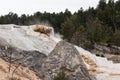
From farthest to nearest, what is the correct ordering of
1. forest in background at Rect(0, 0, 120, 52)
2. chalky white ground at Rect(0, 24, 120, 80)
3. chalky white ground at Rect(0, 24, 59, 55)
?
forest in background at Rect(0, 0, 120, 52), chalky white ground at Rect(0, 24, 120, 80), chalky white ground at Rect(0, 24, 59, 55)

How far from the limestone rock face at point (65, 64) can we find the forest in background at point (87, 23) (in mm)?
55388

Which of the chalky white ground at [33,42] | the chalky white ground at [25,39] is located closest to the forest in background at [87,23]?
the chalky white ground at [33,42]

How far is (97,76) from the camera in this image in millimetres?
26656

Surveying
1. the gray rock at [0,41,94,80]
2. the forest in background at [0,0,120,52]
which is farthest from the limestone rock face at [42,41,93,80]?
the forest in background at [0,0,120,52]

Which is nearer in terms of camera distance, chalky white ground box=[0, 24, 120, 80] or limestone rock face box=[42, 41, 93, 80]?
limestone rock face box=[42, 41, 93, 80]

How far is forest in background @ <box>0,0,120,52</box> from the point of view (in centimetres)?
8888

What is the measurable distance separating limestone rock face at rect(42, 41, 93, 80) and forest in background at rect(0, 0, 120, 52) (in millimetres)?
55388

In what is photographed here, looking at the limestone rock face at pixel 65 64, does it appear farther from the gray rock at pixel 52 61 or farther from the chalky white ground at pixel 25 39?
the chalky white ground at pixel 25 39

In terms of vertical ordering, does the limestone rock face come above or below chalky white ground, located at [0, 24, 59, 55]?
below

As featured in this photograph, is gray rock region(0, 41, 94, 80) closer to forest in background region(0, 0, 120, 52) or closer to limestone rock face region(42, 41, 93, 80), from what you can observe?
limestone rock face region(42, 41, 93, 80)

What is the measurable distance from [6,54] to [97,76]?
7.65 m

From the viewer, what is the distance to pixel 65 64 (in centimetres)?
2400

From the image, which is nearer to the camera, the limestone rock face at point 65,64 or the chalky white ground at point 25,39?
the limestone rock face at point 65,64

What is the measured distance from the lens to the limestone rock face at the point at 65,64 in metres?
23.6
